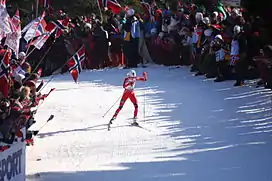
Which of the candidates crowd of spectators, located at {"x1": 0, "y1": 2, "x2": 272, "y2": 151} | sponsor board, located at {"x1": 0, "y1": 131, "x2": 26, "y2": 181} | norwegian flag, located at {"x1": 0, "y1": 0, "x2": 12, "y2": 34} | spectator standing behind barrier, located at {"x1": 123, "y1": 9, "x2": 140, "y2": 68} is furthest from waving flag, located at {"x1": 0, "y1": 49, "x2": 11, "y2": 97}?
spectator standing behind barrier, located at {"x1": 123, "y1": 9, "x2": 140, "y2": 68}

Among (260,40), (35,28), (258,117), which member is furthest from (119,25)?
(35,28)

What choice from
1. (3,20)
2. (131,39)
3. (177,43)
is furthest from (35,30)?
(131,39)

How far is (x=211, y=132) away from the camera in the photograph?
1179cm

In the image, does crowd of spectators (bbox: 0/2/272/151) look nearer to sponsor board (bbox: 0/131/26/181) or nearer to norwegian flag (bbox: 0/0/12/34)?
sponsor board (bbox: 0/131/26/181)

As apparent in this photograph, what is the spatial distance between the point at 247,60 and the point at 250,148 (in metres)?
5.50

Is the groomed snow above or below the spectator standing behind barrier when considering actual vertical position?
below

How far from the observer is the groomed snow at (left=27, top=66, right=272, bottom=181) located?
9516 mm

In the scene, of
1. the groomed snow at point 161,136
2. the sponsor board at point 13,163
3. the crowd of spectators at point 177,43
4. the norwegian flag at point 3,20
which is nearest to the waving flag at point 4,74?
the norwegian flag at point 3,20

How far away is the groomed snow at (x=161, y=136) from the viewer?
9.52 metres

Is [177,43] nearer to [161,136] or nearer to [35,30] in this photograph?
[161,136]

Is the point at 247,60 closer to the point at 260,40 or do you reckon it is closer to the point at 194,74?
the point at 260,40

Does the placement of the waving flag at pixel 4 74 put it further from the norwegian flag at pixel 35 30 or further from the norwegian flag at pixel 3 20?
the norwegian flag at pixel 35 30

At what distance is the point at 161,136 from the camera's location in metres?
11.8

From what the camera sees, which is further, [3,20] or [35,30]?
[35,30]
